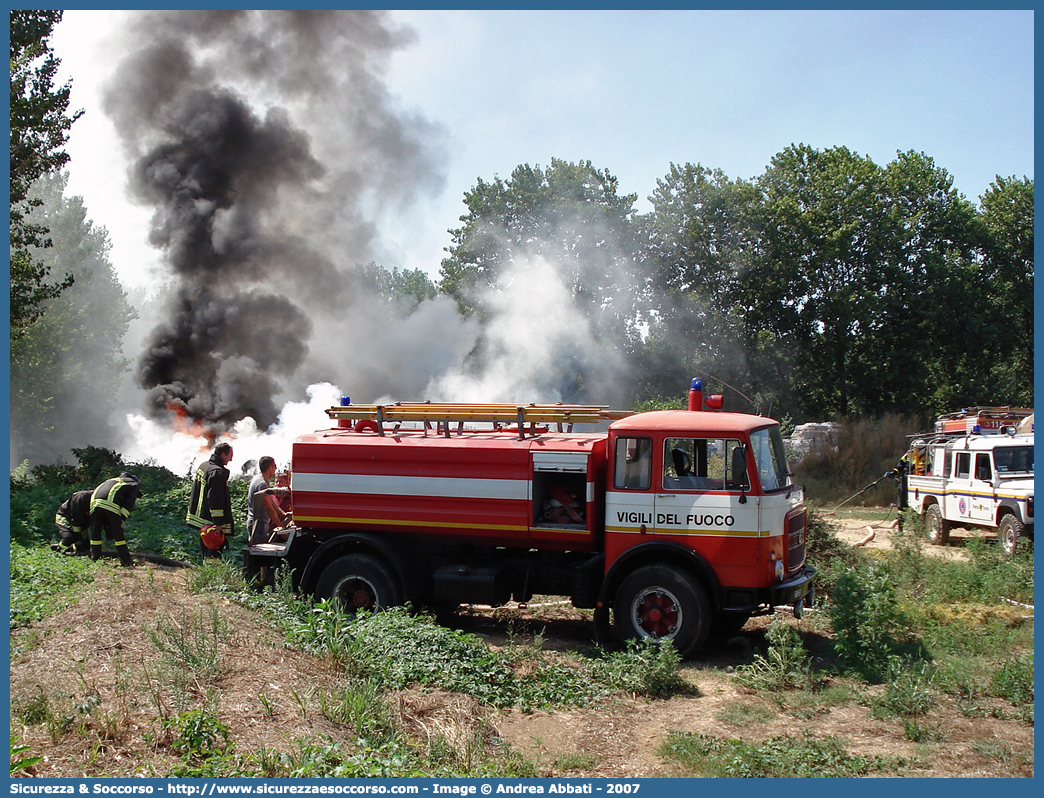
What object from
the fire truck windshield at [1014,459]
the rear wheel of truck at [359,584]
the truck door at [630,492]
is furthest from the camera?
the fire truck windshield at [1014,459]

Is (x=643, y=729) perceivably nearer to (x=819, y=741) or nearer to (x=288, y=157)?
(x=819, y=741)

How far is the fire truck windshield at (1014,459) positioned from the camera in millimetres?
15688

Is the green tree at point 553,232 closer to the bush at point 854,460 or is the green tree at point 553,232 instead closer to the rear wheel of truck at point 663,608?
the bush at point 854,460

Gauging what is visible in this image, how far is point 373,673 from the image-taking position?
23.7 ft

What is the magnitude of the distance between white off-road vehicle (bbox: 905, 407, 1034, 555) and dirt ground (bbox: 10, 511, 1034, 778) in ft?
31.0

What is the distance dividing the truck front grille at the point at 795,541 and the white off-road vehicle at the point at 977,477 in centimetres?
751

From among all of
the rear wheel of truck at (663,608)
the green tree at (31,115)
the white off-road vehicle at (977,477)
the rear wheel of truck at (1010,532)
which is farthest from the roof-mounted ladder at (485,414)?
the green tree at (31,115)

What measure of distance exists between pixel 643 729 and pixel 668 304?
1279 inches

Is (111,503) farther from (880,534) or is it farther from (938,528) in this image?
(880,534)

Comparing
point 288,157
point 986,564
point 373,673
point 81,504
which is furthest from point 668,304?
Answer: point 373,673

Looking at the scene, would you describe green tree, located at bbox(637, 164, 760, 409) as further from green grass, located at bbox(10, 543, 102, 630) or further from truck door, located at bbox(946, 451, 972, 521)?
green grass, located at bbox(10, 543, 102, 630)

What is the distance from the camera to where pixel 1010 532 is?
49.0ft

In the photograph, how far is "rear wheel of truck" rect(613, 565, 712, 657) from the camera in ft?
27.0

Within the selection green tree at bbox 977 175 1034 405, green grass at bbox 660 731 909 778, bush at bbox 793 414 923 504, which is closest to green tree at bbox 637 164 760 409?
bush at bbox 793 414 923 504
